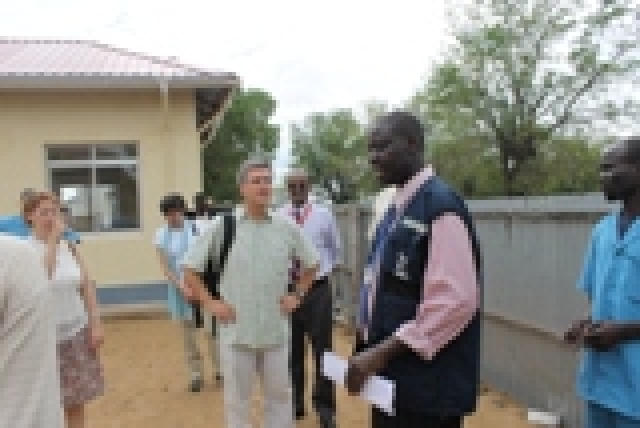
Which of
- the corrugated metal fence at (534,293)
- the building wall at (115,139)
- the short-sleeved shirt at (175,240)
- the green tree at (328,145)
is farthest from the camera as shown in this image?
the green tree at (328,145)

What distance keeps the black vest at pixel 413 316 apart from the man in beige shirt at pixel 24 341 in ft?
3.46

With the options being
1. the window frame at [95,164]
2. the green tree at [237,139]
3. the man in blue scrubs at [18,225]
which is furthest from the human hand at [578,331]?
the green tree at [237,139]

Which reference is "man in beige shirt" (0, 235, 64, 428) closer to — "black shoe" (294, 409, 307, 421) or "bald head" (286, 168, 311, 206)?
"bald head" (286, 168, 311, 206)

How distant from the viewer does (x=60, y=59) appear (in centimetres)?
1167

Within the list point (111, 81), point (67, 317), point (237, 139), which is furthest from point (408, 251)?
point (237, 139)

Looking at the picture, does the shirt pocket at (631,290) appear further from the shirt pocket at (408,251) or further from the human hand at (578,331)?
the shirt pocket at (408,251)

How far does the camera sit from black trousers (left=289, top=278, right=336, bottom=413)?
17.9 feet

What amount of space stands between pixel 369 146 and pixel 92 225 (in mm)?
9666

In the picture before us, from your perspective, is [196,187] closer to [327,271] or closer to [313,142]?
[327,271]

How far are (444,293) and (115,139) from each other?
9.71 metres

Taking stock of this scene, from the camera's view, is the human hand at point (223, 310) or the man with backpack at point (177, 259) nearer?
the human hand at point (223, 310)

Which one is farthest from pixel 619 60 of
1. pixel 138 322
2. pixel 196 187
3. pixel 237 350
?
pixel 237 350

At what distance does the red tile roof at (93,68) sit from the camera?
34.4 ft

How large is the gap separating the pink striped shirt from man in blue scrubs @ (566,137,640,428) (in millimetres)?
772
